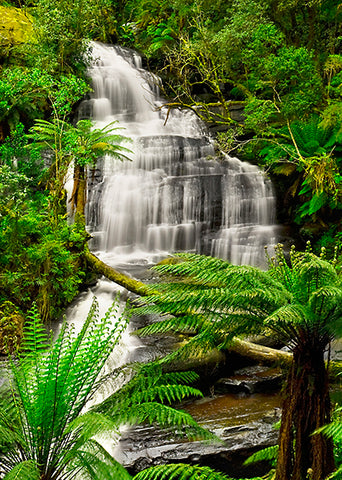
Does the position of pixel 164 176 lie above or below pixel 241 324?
above

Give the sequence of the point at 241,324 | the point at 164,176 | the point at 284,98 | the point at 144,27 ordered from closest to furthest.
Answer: the point at 241,324, the point at 284,98, the point at 164,176, the point at 144,27

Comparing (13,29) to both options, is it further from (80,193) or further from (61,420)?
(61,420)

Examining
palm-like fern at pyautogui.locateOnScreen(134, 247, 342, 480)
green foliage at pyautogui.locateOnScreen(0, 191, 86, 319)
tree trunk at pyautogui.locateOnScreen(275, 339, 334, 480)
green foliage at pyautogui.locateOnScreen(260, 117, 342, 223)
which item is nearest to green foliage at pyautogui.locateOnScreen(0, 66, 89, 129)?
green foliage at pyautogui.locateOnScreen(0, 191, 86, 319)

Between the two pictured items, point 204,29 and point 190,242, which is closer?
point 190,242

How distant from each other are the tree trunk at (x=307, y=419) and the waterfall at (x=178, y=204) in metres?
7.15

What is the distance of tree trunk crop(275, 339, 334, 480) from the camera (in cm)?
228

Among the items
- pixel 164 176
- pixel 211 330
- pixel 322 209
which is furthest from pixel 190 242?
pixel 211 330

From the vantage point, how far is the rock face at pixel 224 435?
3975 millimetres

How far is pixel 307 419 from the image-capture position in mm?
2316

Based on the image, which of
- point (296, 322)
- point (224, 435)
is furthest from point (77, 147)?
point (296, 322)

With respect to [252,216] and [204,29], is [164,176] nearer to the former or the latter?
[252,216]

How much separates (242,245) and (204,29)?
604 centimetres

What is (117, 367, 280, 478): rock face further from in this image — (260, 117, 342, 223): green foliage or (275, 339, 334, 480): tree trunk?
(260, 117, 342, 223): green foliage

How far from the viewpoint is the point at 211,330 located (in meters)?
2.55
